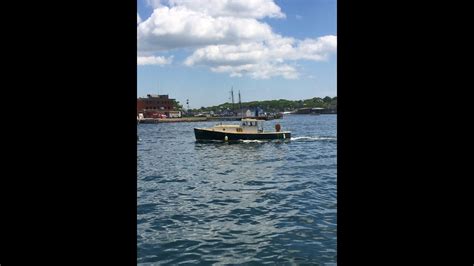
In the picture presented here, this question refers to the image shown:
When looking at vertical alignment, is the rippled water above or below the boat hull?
below

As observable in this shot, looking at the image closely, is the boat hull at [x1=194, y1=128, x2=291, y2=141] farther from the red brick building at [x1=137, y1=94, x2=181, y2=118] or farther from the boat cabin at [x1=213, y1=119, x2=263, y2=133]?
the red brick building at [x1=137, y1=94, x2=181, y2=118]

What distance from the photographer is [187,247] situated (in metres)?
10.8

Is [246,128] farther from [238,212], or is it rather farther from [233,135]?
[238,212]

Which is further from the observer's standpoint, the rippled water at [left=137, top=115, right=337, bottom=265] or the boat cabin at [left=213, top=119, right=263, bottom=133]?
the boat cabin at [left=213, top=119, right=263, bottom=133]

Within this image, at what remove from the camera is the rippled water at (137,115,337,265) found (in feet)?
33.7

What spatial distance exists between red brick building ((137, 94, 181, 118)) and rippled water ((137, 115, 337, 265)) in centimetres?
8928

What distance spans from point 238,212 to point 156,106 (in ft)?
365

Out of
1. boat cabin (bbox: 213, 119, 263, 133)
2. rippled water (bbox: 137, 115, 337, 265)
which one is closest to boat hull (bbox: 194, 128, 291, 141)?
boat cabin (bbox: 213, 119, 263, 133)
